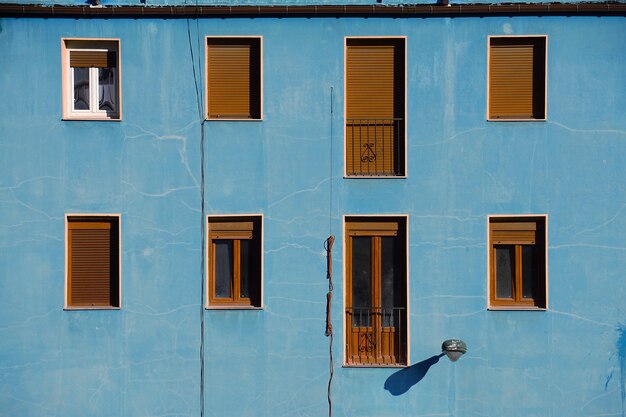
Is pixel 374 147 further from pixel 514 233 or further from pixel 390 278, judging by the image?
pixel 514 233

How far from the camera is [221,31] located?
1295 centimetres

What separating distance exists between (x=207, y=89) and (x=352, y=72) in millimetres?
2211

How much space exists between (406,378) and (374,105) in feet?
13.5

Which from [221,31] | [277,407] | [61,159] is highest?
[221,31]

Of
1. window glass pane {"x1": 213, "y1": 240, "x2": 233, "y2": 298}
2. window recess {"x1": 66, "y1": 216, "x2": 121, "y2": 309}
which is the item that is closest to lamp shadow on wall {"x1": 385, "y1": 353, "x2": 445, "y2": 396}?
window glass pane {"x1": 213, "y1": 240, "x2": 233, "y2": 298}

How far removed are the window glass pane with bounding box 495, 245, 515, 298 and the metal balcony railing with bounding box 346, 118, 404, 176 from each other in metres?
1.97

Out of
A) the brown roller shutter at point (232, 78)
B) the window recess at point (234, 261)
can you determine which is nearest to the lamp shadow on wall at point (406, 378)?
the window recess at point (234, 261)

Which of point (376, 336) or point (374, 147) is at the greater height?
point (374, 147)

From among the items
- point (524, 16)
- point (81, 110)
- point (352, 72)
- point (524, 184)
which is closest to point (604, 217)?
point (524, 184)

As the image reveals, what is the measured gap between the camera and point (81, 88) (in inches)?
521

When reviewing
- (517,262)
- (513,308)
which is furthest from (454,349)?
(517,262)

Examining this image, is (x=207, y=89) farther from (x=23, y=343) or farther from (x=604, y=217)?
(x=604, y=217)

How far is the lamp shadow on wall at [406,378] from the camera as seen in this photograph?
500 inches

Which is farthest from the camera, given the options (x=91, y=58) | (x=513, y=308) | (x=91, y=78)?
(x=91, y=78)
